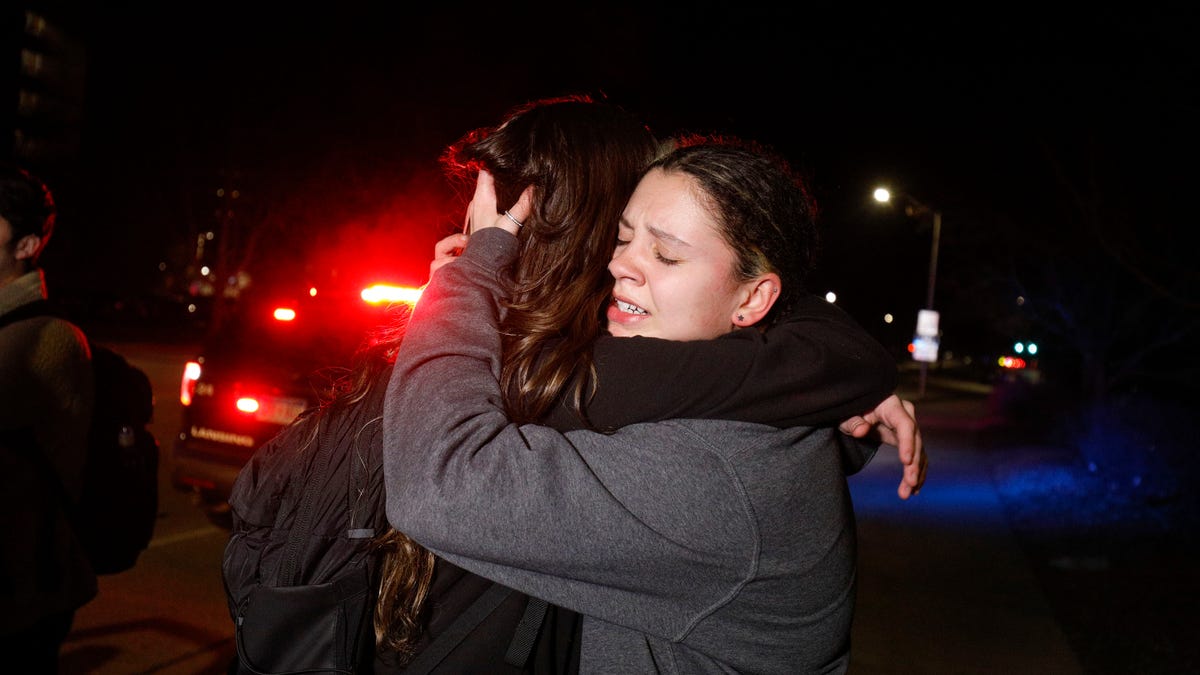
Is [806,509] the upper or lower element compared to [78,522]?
upper

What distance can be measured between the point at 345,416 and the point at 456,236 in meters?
0.48

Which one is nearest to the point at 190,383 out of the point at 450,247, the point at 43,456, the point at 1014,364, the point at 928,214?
the point at 43,456

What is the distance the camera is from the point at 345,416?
177 centimetres

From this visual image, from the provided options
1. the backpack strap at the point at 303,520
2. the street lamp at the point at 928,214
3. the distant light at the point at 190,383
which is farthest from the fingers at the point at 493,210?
the street lamp at the point at 928,214

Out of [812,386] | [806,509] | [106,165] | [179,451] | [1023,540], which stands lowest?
[1023,540]

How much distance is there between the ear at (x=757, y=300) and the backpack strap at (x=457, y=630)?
79cm

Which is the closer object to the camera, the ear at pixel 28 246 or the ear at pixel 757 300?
the ear at pixel 757 300

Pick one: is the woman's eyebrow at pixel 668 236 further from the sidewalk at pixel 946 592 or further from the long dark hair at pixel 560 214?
the sidewalk at pixel 946 592

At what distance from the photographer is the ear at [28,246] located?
274 cm

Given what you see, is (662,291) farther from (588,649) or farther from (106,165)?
(106,165)

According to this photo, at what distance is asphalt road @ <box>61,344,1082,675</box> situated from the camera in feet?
16.0

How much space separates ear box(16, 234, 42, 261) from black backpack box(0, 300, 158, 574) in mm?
170

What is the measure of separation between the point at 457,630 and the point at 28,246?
6.92ft

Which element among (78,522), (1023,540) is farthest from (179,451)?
(1023,540)
